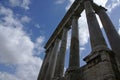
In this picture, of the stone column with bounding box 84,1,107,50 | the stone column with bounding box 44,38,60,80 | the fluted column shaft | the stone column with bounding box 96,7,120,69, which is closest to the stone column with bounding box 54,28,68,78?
the stone column with bounding box 44,38,60,80

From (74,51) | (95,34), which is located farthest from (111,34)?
(74,51)

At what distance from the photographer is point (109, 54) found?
1365 centimetres

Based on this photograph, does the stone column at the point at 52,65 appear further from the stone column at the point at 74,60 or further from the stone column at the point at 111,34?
the stone column at the point at 111,34

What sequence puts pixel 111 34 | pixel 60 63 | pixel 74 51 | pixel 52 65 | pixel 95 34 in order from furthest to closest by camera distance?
pixel 52 65
pixel 60 63
pixel 74 51
pixel 111 34
pixel 95 34

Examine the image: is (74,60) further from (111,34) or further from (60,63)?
(111,34)

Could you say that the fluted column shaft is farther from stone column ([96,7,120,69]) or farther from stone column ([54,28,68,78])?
stone column ([96,7,120,69])

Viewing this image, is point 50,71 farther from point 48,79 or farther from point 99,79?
point 99,79

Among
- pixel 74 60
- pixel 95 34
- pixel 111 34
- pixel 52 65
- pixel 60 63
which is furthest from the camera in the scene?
pixel 52 65

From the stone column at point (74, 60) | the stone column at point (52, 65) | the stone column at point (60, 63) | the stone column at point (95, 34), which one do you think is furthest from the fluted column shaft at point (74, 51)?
the stone column at point (52, 65)

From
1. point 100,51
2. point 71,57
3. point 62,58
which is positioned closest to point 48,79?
point 62,58

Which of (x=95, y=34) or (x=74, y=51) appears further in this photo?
(x=74, y=51)

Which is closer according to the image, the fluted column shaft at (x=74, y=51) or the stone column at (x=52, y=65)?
the fluted column shaft at (x=74, y=51)

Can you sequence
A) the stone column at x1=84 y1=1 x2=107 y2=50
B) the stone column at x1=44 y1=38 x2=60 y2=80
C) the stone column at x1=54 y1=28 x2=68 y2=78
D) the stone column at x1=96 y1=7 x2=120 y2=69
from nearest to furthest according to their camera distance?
the stone column at x1=84 y1=1 x2=107 y2=50 < the stone column at x1=96 y1=7 x2=120 y2=69 < the stone column at x1=54 y1=28 x2=68 y2=78 < the stone column at x1=44 y1=38 x2=60 y2=80

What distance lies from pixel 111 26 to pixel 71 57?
7.47m
